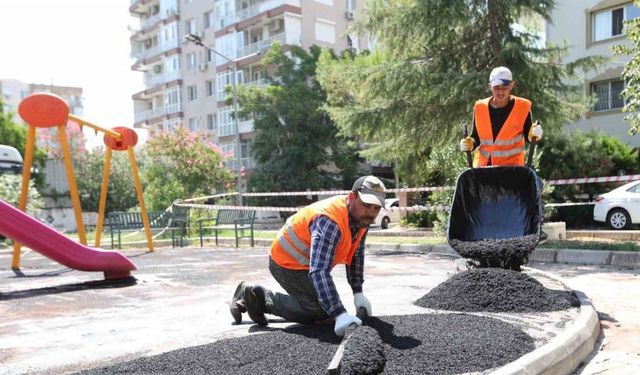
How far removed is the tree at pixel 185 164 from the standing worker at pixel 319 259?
18.9 m

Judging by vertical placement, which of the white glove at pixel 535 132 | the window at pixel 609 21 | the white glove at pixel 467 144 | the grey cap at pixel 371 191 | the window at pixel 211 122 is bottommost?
the grey cap at pixel 371 191

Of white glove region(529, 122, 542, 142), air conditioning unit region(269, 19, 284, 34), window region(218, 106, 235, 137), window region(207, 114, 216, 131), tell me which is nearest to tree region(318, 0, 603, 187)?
white glove region(529, 122, 542, 142)

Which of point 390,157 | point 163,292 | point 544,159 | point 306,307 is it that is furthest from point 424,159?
point 306,307

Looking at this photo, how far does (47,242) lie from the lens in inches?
261

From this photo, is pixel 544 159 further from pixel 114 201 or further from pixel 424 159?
pixel 114 201

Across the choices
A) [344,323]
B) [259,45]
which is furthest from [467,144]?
[259,45]

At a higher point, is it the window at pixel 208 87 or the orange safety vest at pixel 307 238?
the window at pixel 208 87

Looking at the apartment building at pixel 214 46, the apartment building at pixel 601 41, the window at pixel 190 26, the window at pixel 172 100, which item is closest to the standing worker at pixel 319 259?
the apartment building at pixel 601 41

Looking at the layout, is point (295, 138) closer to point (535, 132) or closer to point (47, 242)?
point (47, 242)

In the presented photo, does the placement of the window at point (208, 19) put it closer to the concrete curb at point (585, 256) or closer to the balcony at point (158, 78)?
the balcony at point (158, 78)

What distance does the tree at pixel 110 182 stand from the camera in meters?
34.3

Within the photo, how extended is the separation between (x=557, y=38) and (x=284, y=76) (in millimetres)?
15496

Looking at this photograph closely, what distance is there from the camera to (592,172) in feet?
56.2

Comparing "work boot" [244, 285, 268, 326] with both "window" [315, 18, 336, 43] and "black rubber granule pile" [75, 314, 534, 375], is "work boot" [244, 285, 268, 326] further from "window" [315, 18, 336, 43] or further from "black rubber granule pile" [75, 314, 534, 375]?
"window" [315, 18, 336, 43]
